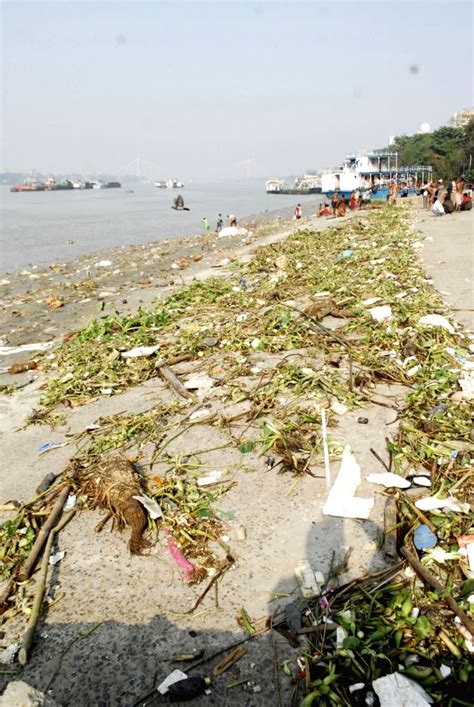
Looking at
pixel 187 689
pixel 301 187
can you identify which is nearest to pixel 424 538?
pixel 187 689

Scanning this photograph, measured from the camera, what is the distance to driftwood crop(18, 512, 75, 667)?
2620 mm

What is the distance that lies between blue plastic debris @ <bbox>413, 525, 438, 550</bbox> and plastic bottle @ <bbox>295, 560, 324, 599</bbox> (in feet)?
2.20

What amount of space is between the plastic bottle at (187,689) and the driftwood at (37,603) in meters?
0.87

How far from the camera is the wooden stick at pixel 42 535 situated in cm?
317

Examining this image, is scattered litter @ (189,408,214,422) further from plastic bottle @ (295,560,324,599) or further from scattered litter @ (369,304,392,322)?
scattered litter @ (369,304,392,322)

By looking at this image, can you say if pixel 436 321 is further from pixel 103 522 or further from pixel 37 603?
pixel 37 603

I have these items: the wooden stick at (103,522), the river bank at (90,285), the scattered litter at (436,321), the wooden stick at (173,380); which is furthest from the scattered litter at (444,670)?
the river bank at (90,285)

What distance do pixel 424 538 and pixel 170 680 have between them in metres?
1.73

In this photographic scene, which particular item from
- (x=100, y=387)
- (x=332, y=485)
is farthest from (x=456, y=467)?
(x=100, y=387)

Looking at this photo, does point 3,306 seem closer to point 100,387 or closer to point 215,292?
point 215,292

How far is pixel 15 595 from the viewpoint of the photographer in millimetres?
3057

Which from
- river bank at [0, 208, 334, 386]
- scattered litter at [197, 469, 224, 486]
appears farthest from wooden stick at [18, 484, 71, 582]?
river bank at [0, 208, 334, 386]

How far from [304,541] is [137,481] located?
56.2 inches

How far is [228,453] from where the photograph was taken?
4.36m
